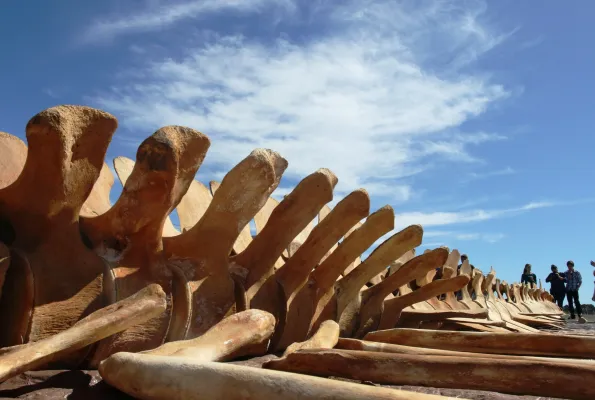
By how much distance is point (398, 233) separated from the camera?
3.64 metres

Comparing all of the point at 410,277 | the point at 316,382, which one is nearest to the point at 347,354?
the point at 316,382

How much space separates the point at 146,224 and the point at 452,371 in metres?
1.29

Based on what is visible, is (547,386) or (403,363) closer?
(547,386)

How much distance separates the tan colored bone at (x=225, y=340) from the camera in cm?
177

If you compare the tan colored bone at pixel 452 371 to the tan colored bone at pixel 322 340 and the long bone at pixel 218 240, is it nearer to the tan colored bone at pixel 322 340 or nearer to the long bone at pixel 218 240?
the tan colored bone at pixel 322 340

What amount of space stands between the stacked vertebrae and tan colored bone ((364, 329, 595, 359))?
67mm

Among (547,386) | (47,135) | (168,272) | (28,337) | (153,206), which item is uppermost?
(47,135)

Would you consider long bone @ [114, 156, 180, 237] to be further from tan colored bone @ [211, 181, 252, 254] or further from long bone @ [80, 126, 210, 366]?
long bone @ [80, 126, 210, 366]

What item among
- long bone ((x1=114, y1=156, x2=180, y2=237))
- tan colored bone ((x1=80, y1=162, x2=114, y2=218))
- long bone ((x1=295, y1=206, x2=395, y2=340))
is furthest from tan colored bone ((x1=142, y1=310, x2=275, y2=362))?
long bone ((x1=295, y1=206, x2=395, y2=340))

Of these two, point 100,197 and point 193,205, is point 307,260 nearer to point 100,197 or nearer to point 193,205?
point 193,205

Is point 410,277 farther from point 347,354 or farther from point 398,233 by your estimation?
point 347,354

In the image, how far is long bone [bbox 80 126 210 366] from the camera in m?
2.22

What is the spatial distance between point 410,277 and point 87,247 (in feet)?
7.31

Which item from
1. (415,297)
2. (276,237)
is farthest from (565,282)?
(276,237)
